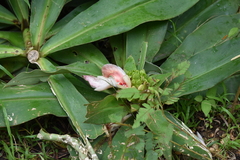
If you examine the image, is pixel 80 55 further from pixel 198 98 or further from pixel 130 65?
pixel 198 98

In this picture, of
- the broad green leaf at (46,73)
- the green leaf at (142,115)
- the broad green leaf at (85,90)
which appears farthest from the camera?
the broad green leaf at (85,90)

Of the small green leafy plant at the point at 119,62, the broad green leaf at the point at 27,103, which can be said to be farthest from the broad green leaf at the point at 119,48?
the broad green leaf at the point at 27,103

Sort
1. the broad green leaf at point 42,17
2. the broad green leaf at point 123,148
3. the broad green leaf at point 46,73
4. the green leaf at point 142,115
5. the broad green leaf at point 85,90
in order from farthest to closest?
the broad green leaf at point 42,17 → the broad green leaf at point 85,90 → the broad green leaf at point 46,73 → the broad green leaf at point 123,148 → the green leaf at point 142,115

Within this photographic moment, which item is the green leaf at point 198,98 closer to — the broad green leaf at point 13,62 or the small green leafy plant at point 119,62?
the small green leafy plant at point 119,62

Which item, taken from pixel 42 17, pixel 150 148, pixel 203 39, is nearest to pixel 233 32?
pixel 203 39

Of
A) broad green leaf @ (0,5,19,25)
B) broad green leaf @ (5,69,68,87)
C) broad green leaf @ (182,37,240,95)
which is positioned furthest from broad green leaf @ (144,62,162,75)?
broad green leaf @ (0,5,19,25)

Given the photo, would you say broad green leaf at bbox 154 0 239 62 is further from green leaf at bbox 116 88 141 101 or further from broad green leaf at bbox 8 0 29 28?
broad green leaf at bbox 8 0 29 28

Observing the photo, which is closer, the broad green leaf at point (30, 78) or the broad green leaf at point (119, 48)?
the broad green leaf at point (30, 78)
